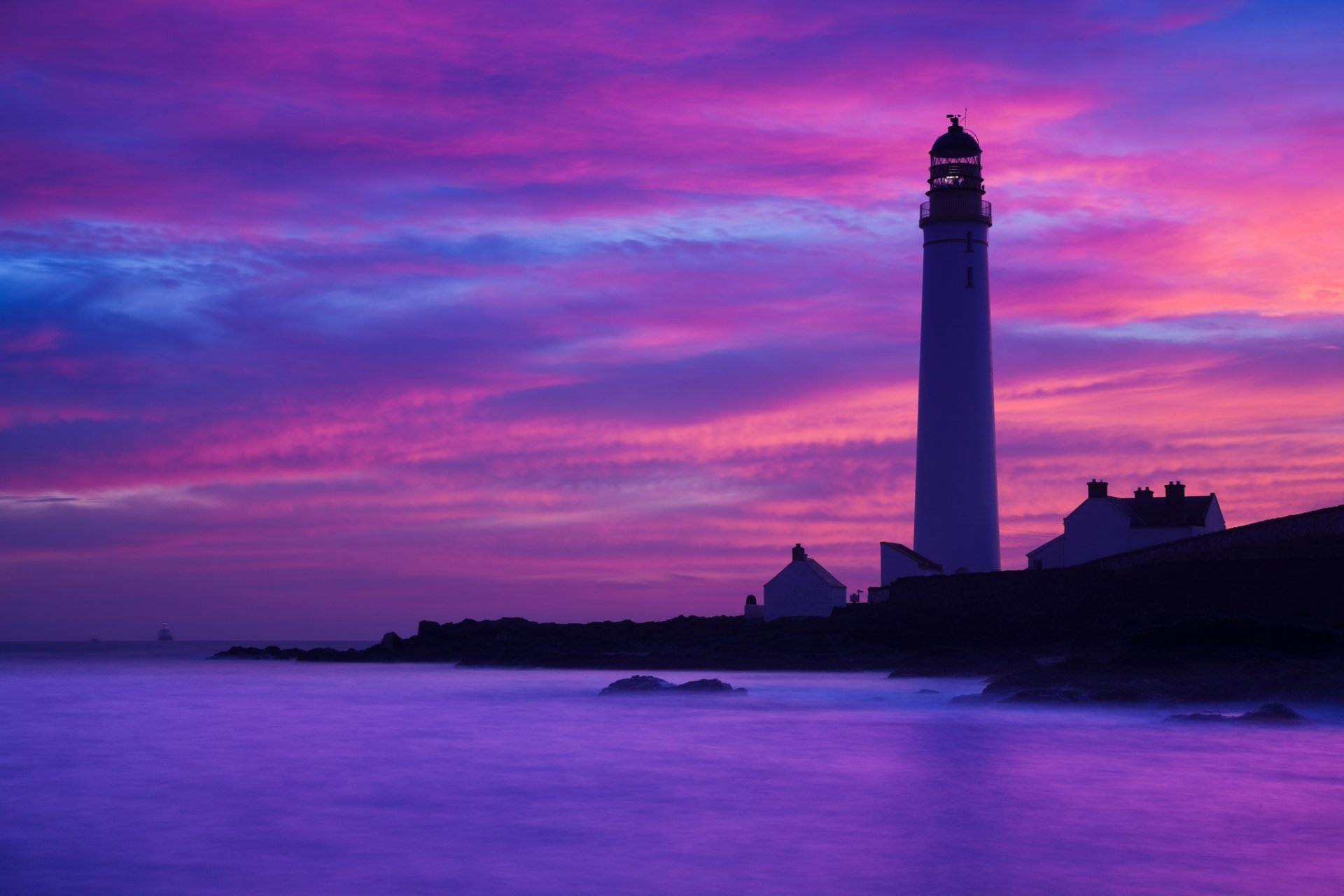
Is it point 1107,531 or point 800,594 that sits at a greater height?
point 1107,531

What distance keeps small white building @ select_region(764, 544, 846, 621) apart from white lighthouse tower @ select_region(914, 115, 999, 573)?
3.74m

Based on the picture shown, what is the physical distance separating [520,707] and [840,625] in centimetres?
992

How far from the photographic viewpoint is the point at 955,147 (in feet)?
94.6

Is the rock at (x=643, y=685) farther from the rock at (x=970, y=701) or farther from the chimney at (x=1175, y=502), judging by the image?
the chimney at (x=1175, y=502)

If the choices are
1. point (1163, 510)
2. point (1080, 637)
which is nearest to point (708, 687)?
point (1080, 637)

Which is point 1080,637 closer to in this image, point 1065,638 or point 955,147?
point 1065,638

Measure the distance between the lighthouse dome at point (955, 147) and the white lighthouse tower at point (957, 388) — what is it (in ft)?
0.98

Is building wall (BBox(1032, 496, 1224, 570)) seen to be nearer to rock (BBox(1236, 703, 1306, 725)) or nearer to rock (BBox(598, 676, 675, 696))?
rock (BBox(598, 676, 675, 696))

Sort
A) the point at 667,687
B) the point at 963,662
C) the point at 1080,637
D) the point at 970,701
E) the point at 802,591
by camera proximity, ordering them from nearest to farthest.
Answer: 1. the point at 970,701
2. the point at 667,687
3. the point at 1080,637
4. the point at 963,662
5. the point at 802,591

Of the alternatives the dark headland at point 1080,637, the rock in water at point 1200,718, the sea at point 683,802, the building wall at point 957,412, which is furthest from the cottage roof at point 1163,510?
the rock in water at point 1200,718

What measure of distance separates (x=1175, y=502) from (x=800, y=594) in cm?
873

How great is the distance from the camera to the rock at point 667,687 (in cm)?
2011

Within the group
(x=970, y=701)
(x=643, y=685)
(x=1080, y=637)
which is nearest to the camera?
(x=970, y=701)

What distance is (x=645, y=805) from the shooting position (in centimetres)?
1037
